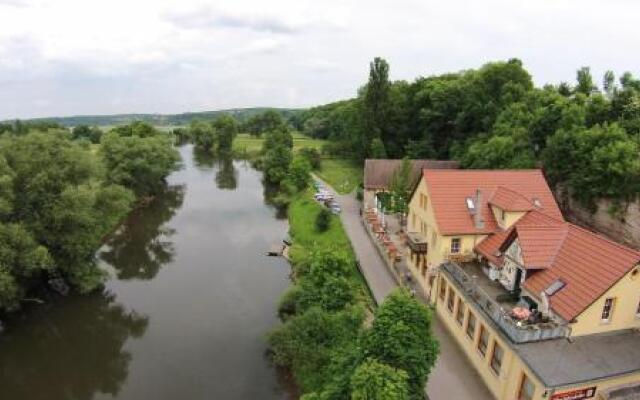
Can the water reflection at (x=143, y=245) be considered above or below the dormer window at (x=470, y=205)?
below

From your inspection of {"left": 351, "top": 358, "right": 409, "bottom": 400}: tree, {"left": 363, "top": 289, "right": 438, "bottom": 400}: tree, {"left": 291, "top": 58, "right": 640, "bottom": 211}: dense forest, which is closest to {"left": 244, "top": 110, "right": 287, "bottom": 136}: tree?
{"left": 291, "top": 58, "right": 640, "bottom": 211}: dense forest

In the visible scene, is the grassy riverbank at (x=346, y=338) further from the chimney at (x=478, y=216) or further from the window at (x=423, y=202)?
the chimney at (x=478, y=216)

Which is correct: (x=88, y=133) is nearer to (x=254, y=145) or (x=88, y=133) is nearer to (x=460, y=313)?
(x=254, y=145)

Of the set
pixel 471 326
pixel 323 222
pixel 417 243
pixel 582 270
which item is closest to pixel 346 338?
pixel 471 326

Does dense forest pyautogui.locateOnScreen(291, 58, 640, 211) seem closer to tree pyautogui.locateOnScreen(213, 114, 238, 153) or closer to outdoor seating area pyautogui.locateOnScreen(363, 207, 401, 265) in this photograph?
outdoor seating area pyautogui.locateOnScreen(363, 207, 401, 265)

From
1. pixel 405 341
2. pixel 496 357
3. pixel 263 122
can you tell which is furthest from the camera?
pixel 263 122

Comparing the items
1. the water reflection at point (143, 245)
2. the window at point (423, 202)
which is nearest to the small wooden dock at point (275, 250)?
the water reflection at point (143, 245)
